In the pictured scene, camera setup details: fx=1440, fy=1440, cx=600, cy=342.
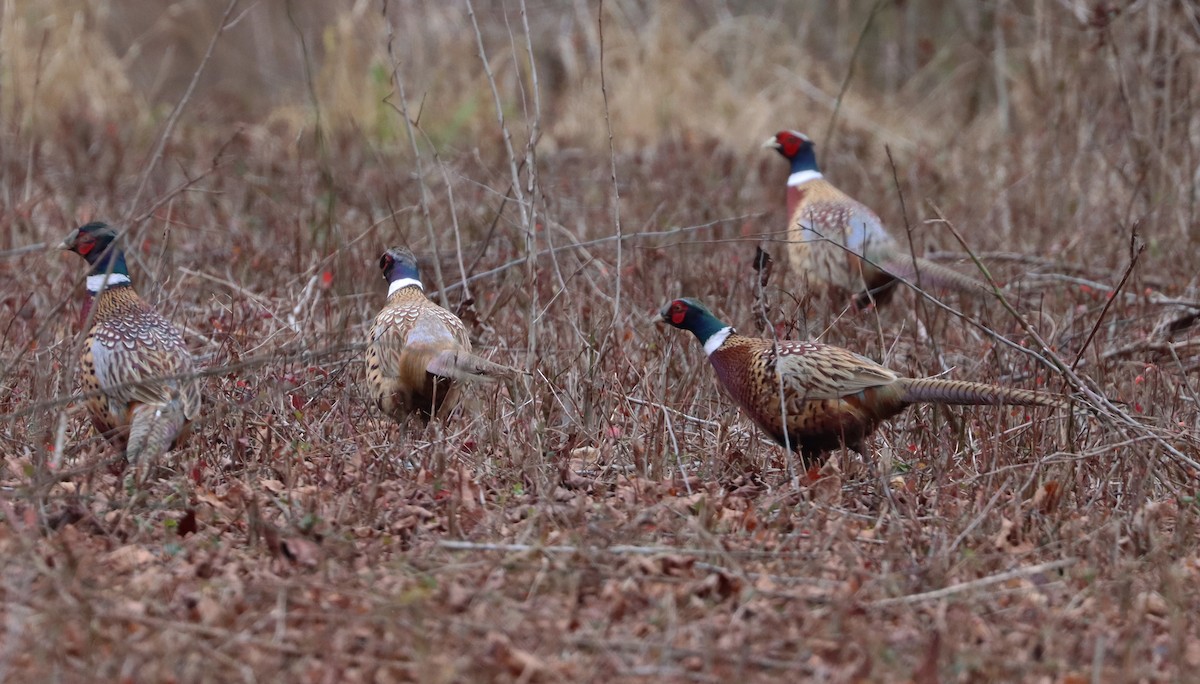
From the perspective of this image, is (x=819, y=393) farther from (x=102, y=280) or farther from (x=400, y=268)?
(x=102, y=280)

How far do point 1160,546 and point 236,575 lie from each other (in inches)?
93.5

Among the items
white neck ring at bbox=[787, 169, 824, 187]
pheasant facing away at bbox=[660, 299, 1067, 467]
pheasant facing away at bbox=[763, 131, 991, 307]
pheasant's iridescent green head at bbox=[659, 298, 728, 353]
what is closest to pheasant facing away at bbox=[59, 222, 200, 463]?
pheasant's iridescent green head at bbox=[659, 298, 728, 353]

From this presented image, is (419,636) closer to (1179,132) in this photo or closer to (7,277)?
(7,277)

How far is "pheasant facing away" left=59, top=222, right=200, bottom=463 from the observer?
430 centimetres

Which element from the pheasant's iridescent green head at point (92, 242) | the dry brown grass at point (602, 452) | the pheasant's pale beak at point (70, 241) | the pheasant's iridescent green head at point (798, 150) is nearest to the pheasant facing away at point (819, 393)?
the dry brown grass at point (602, 452)

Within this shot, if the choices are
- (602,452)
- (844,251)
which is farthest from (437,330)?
(844,251)

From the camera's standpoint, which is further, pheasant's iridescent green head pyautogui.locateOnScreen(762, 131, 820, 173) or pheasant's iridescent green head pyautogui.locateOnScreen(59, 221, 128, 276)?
pheasant's iridescent green head pyautogui.locateOnScreen(762, 131, 820, 173)

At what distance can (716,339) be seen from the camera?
504cm

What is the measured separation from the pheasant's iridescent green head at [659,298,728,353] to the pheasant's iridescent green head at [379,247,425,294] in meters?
1.04

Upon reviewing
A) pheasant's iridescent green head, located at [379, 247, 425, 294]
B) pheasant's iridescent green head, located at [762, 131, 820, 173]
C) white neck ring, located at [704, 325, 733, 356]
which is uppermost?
pheasant's iridescent green head, located at [762, 131, 820, 173]

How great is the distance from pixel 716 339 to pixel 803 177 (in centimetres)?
254

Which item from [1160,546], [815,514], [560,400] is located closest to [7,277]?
[560,400]

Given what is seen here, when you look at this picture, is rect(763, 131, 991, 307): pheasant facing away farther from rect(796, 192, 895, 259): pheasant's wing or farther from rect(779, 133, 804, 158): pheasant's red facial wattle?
rect(779, 133, 804, 158): pheasant's red facial wattle

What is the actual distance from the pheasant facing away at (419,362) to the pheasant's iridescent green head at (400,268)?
0.97 feet
